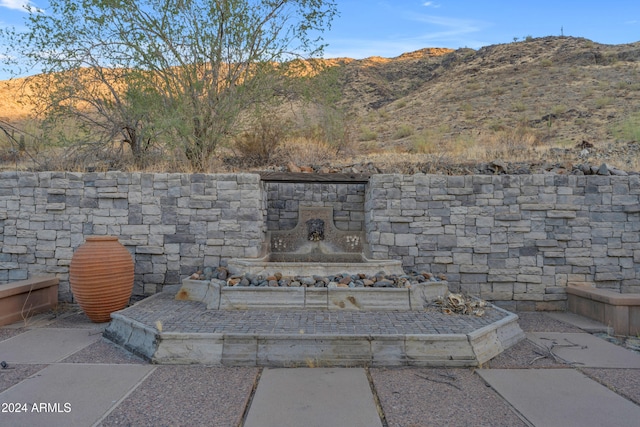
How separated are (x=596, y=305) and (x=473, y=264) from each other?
1.70m

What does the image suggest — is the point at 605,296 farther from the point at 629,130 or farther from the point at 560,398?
the point at 629,130

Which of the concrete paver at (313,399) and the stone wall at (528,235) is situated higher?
the stone wall at (528,235)

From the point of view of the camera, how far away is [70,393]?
3172mm

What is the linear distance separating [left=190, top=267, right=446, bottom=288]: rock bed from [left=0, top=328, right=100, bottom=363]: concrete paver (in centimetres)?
172

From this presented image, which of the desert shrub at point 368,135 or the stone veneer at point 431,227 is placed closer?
the stone veneer at point 431,227

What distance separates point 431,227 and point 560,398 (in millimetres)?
3500

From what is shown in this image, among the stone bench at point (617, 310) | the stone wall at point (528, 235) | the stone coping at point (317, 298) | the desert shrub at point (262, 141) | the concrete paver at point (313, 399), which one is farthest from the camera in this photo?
the desert shrub at point (262, 141)

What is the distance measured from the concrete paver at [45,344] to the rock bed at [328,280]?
1.72 meters

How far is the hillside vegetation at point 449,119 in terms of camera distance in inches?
346

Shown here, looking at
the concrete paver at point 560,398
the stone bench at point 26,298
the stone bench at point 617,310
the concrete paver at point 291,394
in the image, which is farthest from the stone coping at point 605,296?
the stone bench at point 26,298

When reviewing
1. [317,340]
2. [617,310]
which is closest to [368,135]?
[617,310]

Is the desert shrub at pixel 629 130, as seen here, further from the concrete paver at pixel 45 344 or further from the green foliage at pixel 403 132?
the concrete paver at pixel 45 344

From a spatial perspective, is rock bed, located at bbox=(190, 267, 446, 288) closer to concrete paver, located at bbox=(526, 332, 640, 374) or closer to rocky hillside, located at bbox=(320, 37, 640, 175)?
concrete paver, located at bbox=(526, 332, 640, 374)

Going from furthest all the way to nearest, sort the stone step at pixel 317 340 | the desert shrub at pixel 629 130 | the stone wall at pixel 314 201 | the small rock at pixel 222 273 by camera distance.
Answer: the desert shrub at pixel 629 130
the stone wall at pixel 314 201
the small rock at pixel 222 273
the stone step at pixel 317 340
